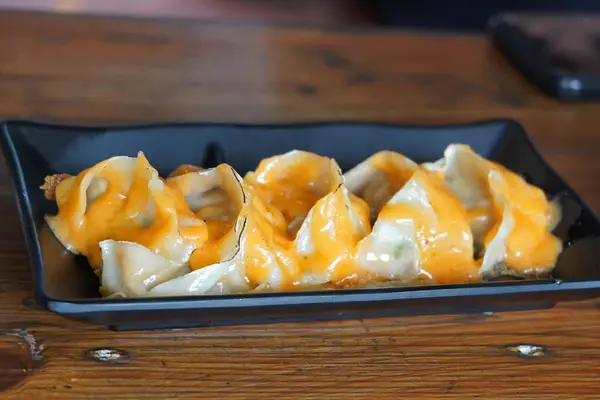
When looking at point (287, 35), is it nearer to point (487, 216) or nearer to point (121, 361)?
point (487, 216)

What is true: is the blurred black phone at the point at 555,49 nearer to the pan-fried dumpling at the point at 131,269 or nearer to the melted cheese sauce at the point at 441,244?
the melted cheese sauce at the point at 441,244

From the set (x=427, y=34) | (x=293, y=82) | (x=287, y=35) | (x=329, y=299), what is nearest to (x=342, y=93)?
(x=293, y=82)

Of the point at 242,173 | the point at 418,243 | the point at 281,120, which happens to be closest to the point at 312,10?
the point at 281,120

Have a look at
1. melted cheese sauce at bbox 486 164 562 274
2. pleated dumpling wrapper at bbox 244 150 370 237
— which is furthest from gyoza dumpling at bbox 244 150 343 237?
melted cheese sauce at bbox 486 164 562 274

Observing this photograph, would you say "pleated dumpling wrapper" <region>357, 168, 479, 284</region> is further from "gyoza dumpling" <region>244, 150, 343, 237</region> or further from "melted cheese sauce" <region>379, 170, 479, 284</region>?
"gyoza dumpling" <region>244, 150, 343, 237</region>

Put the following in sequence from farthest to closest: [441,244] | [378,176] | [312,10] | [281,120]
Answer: [312,10]
[281,120]
[378,176]
[441,244]

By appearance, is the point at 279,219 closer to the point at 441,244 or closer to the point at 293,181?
the point at 293,181

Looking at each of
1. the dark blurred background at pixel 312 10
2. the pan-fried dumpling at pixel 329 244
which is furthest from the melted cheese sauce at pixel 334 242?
the dark blurred background at pixel 312 10
